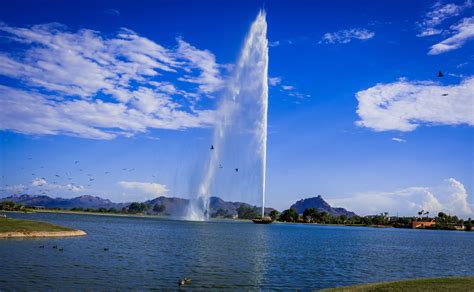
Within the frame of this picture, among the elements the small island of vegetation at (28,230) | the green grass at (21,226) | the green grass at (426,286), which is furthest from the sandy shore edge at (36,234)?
the green grass at (426,286)

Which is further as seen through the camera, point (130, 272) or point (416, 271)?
point (416, 271)

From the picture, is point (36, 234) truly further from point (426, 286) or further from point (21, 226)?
point (426, 286)

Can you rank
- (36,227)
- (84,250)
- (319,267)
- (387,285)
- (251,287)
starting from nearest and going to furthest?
(387,285)
(251,287)
(319,267)
(84,250)
(36,227)

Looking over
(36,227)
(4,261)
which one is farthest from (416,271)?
(36,227)

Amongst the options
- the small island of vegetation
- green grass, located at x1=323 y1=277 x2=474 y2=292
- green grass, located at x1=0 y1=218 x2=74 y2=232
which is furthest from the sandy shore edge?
green grass, located at x1=323 y1=277 x2=474 y2=292

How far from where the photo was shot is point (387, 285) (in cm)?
3569

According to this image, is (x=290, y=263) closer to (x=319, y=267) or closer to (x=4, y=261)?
(x=319, y=267)

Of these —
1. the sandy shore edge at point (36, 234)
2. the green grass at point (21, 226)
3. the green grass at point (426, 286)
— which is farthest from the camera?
the green grass at point (21, 226)

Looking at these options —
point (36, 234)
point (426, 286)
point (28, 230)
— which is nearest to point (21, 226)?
point (28, 230)

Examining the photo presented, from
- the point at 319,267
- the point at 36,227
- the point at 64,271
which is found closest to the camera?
the point at 64,271

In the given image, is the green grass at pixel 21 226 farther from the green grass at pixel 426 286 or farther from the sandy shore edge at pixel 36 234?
the green grass at pixel 426 286

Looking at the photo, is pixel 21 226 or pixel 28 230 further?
pixel 21 226

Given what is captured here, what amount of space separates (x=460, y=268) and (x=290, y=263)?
25811 mm

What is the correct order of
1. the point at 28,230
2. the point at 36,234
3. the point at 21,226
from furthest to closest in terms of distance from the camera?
the point at 21,226, the point at 36,234, the point at 28,230
